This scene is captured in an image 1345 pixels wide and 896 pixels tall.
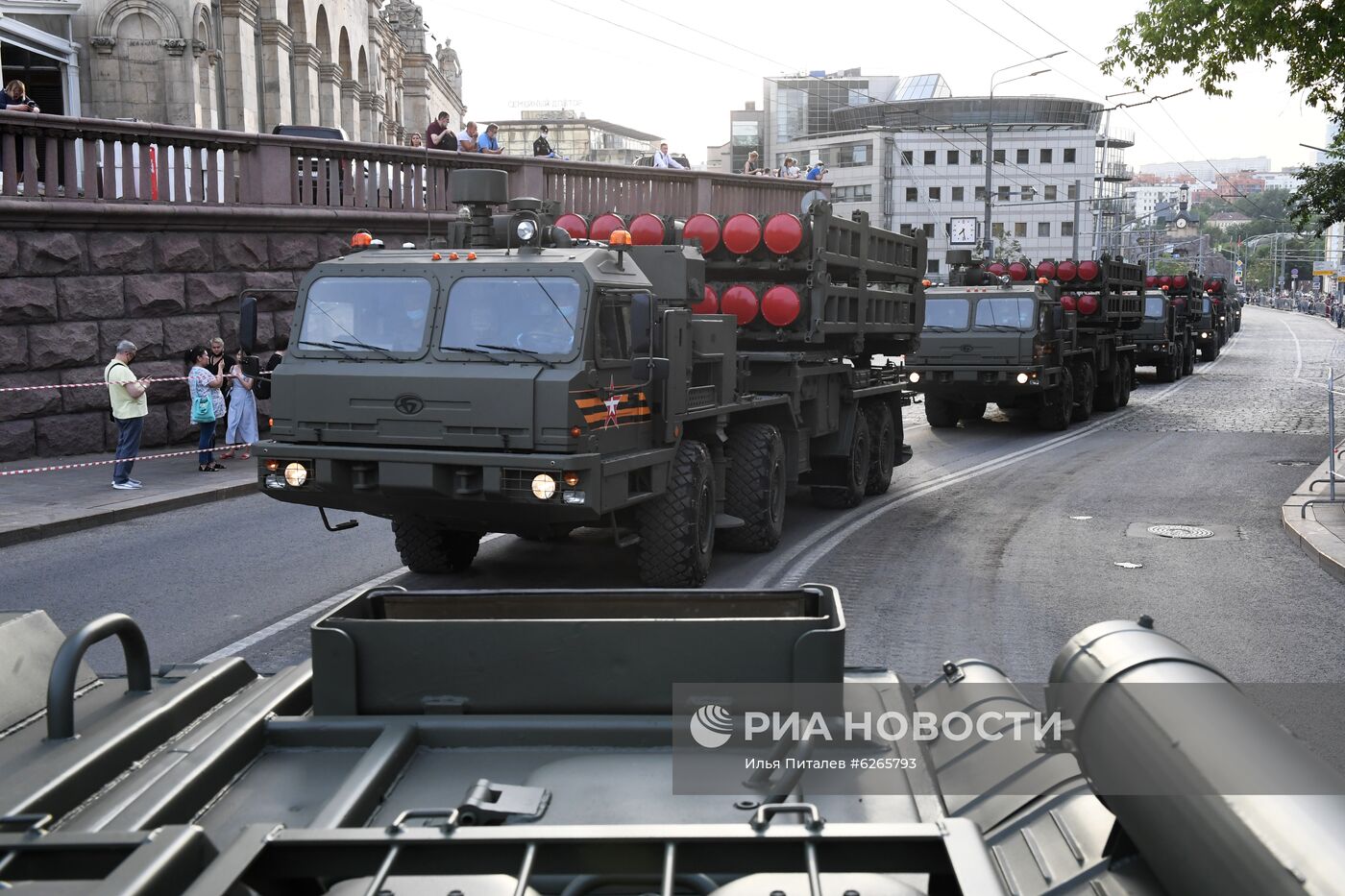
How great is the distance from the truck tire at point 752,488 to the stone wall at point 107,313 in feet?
27.7

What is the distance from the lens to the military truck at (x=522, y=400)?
27.2 feet

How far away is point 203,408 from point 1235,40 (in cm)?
1311

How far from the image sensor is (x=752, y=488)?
10.9 meters

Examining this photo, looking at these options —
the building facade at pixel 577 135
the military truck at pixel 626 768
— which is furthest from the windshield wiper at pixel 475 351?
the building facade at pixel 577 135

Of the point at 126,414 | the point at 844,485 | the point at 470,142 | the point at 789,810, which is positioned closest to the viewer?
the point at 789,810

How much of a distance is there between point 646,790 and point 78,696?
1.63m

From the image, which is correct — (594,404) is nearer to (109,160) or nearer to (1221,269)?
(109,160)

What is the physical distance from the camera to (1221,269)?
182000 mm

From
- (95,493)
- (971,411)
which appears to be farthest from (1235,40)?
(95,493)

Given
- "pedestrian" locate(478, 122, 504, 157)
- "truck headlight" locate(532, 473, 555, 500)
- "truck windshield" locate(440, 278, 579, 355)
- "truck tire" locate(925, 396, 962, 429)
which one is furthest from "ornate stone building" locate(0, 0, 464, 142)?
"truck headlight" locate(532, 473, 555, 500)

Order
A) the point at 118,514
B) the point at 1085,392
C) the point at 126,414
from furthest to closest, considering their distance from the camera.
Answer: the point at 1085,392 → the point at 126,414 → the point at 118,514

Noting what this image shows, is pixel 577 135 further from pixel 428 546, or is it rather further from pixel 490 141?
pixel 428 546

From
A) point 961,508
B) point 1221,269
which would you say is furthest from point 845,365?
point 1221,269

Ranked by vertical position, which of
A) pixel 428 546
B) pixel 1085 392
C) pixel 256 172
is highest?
Result: pixel 256 172
